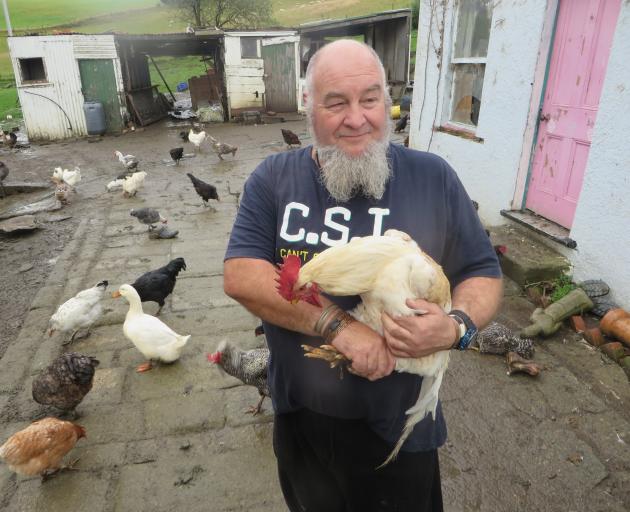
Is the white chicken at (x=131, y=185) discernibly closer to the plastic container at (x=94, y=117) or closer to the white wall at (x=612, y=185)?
the white wall at (x=612, y=185)

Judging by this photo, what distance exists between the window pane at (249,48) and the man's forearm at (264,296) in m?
21.0

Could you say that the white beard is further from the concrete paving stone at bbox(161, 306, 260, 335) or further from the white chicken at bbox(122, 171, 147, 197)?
the white chicken at bbox(122, 171, 147, 197)

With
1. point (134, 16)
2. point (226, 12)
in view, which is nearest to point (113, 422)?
point (226, 12)

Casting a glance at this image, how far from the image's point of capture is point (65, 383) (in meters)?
3.48

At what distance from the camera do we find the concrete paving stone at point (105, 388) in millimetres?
3840

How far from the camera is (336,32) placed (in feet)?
77.5

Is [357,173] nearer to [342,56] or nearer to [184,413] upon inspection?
[342,56]

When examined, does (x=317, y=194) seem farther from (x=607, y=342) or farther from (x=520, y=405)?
(x=607, y=342)

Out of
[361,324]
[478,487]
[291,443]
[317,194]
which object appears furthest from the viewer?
[478,487]

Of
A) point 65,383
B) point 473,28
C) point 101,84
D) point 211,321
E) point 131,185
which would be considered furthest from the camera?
point 101,84

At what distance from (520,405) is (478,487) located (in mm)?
974

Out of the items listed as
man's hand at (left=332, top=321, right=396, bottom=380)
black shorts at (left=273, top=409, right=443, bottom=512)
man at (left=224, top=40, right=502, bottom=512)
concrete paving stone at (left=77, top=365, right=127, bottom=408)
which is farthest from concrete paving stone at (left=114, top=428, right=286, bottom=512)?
man's hand at (left=332, top=321, right=396, bottom=380)

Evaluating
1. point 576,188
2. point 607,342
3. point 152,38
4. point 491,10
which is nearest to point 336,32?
point 152,38

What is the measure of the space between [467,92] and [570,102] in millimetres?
2358
